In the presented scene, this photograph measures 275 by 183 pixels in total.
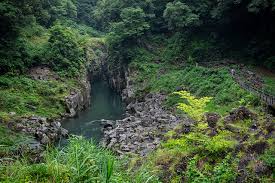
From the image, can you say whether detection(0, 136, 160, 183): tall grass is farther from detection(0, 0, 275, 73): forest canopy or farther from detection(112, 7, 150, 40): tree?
detection(112, 7, 150, 40): tree

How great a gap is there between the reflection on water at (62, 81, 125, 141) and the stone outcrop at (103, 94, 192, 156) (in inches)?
64.4

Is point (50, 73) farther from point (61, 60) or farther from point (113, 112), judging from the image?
point (113, 112)

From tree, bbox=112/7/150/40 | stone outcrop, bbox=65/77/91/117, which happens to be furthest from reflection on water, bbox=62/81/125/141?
tree, bbox=112/7/150/40

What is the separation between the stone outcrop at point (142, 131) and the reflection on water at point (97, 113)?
1635mm

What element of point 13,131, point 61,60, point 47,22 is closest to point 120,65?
point 61,60

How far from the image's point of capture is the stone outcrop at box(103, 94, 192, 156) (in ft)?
65.7

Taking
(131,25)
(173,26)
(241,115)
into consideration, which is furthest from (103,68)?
(241,115)

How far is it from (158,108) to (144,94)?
7.24 metres

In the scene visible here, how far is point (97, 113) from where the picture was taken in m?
39.0

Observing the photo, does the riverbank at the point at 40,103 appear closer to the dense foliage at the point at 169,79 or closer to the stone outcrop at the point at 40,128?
the stone outcrop at the point at 40,128

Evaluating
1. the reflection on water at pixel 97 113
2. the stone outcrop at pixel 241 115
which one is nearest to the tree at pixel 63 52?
the reflection on water at pixel 97 113

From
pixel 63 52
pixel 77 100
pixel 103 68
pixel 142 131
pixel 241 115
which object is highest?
pixel 63 52

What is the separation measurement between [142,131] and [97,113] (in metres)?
15.9

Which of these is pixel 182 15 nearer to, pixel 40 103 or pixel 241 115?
pixel 40 103
